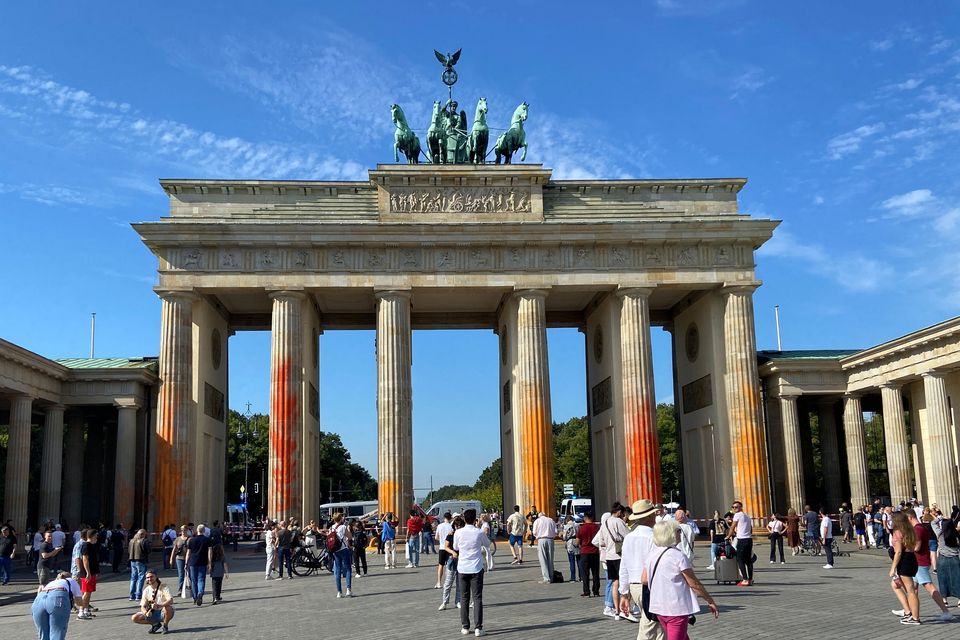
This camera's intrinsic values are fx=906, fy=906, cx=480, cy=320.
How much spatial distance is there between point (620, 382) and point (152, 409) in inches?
889

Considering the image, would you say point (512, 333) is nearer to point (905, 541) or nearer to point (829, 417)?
point (829, 417)

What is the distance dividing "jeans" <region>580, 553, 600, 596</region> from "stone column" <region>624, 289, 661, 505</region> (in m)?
22.1

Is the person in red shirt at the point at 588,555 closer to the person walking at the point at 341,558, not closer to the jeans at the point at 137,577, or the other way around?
the person walking at the point at 341,558

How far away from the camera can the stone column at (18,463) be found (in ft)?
126

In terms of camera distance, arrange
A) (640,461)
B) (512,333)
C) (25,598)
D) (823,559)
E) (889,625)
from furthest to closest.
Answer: (512,333) < (640,461) < (823,559) < (25,598) < (889,625)

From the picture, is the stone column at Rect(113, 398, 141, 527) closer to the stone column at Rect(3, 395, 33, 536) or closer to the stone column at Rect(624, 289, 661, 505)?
the stone column at Rect(3, 395, 33, 536)

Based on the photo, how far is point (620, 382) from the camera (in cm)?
4350

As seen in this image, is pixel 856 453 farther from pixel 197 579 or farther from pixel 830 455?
pixel 197 579

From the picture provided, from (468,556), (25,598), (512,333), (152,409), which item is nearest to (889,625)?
(468,556)

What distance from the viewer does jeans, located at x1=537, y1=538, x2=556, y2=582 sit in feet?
72.4

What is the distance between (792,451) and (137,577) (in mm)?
32674

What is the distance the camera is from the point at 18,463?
38.9 metres

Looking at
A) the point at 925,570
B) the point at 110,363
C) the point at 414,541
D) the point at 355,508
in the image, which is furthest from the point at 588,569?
the point at 355,508

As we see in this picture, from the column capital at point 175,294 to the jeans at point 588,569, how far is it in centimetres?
2794
